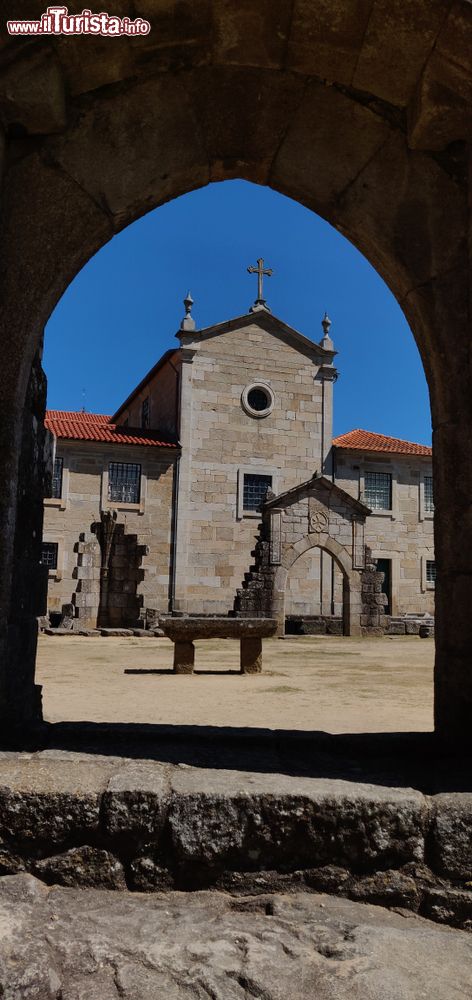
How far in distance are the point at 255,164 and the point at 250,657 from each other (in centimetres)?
648

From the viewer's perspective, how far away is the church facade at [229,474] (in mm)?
21562

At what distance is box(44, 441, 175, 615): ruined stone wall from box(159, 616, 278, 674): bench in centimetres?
1265

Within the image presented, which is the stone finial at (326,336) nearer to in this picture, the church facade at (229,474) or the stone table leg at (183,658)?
the church facade at (229,474)

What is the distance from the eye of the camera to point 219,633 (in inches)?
327

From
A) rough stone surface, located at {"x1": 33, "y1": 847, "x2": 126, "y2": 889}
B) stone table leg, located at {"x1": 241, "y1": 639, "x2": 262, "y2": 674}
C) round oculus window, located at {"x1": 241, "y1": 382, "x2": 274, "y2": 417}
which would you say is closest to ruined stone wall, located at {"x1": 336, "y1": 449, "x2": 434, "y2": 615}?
round oculus window, located at {"x1": 241, "y1": 382, "x2": 274, "y2": 417}

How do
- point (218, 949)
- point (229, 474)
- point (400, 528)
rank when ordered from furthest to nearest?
1. point (400, 528)
2. point (229, 474)
3. point (218, 949)

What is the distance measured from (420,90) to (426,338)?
931 millimetres

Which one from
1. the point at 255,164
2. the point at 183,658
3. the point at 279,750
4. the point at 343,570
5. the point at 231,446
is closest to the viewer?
the point at 279,750

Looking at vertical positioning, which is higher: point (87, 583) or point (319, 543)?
point (319, 543)

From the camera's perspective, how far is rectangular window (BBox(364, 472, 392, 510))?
24.1 m

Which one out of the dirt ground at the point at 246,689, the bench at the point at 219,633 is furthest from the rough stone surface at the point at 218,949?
the bench at the point at 219,633

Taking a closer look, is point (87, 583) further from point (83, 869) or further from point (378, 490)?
point (83, 869)

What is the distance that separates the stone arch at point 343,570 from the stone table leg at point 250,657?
873 centimetres

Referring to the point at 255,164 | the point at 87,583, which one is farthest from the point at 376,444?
the point at 255,164
